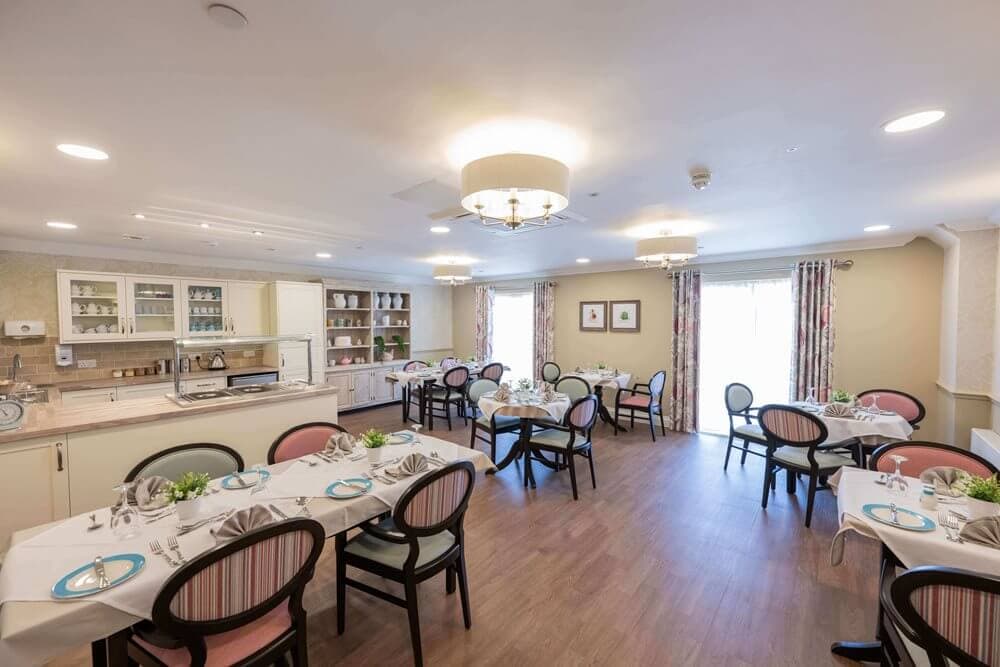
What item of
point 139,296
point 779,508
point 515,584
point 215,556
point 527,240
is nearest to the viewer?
point 215,556

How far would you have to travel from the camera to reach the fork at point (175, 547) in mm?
1378

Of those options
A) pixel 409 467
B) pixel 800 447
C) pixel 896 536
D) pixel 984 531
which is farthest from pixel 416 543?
pixel 800 447

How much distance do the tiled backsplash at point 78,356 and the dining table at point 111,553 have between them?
429 centimetres

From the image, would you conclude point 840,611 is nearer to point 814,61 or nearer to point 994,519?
point 994,519

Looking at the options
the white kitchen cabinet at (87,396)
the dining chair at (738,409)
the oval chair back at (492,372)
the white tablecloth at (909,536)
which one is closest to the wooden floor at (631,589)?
the dining chair at (738,409)

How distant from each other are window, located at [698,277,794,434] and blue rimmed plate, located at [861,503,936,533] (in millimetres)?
3608

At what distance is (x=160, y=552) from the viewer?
1409 millimetres

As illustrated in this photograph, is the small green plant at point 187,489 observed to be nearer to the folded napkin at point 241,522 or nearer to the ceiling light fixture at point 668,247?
the folded napkin at point 241,522

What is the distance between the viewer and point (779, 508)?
3381 mm

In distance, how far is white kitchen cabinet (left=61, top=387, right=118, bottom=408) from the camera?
4.21 meters

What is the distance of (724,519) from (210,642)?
3.42 meters

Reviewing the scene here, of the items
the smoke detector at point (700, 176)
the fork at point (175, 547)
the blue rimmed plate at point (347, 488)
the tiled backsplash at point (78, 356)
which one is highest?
the smoke detector at point (700, 176)

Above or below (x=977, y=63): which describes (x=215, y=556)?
below

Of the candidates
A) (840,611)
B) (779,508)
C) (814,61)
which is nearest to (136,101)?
(814,61)
